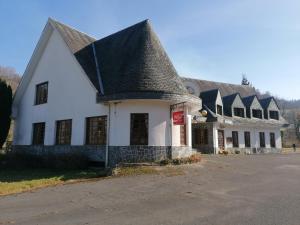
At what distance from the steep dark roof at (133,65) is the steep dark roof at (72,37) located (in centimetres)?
41

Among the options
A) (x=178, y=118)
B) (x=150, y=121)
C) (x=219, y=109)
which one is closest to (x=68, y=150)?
(x=150, y=121)

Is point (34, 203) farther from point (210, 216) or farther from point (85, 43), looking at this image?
point (85, 43)

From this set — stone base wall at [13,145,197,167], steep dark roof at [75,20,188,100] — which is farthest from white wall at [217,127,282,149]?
steep dark roof at [75,20,188,100]

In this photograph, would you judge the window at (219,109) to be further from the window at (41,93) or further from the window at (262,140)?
the window at (41,93)

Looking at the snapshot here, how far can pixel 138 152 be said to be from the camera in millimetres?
14422

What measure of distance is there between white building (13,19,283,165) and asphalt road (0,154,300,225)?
361 cm

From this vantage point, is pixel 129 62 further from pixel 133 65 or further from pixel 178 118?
pixel 178 118

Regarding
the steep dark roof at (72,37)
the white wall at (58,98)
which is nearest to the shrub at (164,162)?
the white wall at (58,98)

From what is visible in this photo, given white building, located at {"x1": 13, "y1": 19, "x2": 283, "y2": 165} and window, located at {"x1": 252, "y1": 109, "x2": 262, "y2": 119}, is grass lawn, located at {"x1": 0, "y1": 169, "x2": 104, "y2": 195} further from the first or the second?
window, located at {"x1": 252, "y1": 109, "x2": 262, "y2": 119}

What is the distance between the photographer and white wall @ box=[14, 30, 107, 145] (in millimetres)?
16672

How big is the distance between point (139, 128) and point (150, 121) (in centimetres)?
67

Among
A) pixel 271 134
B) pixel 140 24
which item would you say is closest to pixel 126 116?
pixel 140 24

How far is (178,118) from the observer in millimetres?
14156

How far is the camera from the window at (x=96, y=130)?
15836 mm
